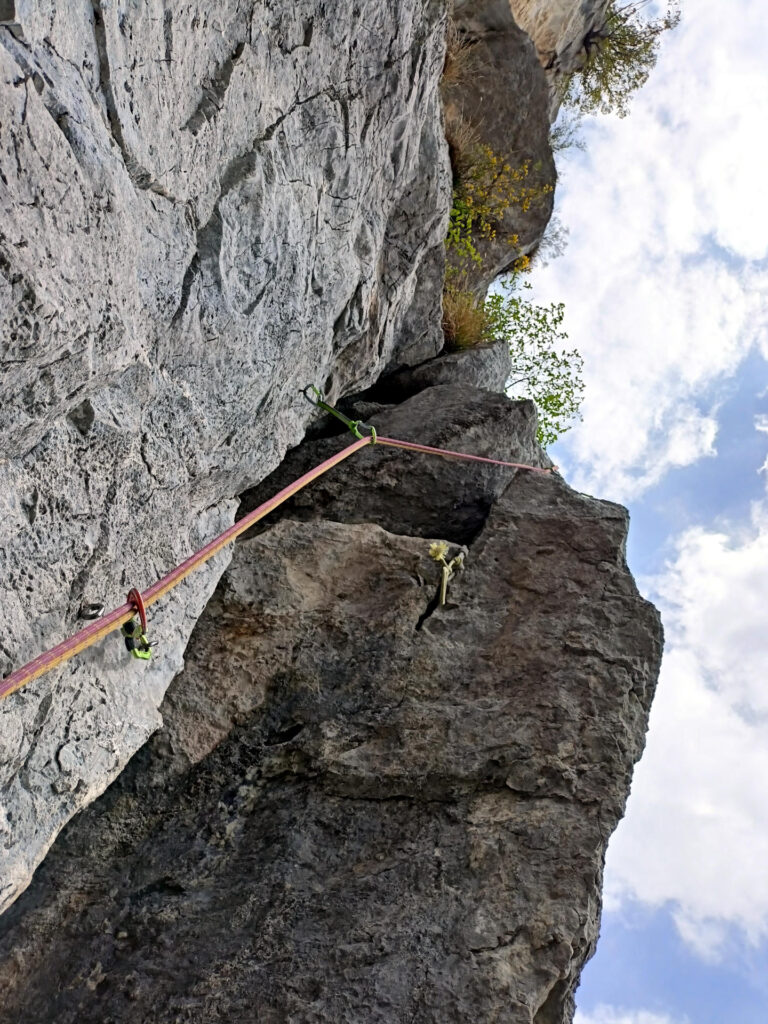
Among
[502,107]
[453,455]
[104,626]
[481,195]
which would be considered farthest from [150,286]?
[502,107]

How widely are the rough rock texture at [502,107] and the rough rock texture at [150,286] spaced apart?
2813 millimetres

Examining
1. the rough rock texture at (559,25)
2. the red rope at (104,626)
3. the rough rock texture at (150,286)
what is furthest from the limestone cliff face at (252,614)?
the rough rock texture at (559,25)

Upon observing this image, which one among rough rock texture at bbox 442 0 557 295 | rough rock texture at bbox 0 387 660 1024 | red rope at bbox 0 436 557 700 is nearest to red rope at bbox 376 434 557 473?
rough rock texture at bbox 0 387 660 1024

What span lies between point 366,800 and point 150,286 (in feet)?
7.32

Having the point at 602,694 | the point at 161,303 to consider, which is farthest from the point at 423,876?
the point at 161,303

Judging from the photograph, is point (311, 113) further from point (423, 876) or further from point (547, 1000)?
point (547, 1000)

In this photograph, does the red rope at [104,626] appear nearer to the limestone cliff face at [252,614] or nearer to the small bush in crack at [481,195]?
the limestone cliff face at [252,614]

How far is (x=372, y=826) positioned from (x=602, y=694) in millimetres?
1192

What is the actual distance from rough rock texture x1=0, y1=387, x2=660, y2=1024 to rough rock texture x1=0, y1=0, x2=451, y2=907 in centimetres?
58

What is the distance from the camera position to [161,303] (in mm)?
2566

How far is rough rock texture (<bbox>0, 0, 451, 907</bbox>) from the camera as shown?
1.88 metres

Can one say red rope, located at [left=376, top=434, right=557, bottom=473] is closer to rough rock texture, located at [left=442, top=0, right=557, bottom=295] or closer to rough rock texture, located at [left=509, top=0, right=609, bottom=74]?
rough rock texture, located at [left=442, top=0, right=557, bottom=295]

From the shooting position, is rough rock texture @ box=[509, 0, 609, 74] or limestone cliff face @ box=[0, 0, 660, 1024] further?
rough rock texture @ box=[509, 0, 609, 74]

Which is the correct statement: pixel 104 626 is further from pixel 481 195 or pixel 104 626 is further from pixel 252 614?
pixel 481 195
